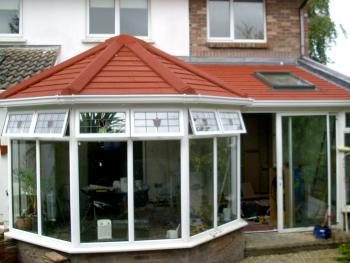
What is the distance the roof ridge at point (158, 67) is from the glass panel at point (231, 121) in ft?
4.01

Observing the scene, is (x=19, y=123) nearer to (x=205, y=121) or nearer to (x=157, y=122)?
(x=157, y=122)

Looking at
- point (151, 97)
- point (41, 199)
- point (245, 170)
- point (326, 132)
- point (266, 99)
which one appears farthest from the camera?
point (245, 170)

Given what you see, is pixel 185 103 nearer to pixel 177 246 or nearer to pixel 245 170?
pixel 177 246

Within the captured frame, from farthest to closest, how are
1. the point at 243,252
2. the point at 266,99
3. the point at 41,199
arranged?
1. the point at 266,99
2. the point at 243,252
3. the point at 41,199

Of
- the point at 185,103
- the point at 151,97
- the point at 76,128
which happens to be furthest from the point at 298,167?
the point at 76,128

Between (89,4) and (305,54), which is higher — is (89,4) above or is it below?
above

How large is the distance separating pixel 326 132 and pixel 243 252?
3.42 metres

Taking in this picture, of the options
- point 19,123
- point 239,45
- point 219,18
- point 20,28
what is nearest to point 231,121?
point 19,123

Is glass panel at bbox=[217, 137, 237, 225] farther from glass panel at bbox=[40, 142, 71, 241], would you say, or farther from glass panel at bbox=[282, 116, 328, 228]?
glass panel at bbox=[40, 142, 71, 241]

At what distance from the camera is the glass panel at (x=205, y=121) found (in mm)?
7609

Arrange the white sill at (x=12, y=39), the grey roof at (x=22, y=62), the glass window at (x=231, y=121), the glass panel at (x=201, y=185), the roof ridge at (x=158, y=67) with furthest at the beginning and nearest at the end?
the white sill at (x=12, y=39) < the grey roof at (x=22, y=62) < the glass window at (x=231, y=121) < the glass panel at (x=201, y=185) < the roof ridge at (x=158, y=67)

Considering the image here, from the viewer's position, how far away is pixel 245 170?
45.4 feet

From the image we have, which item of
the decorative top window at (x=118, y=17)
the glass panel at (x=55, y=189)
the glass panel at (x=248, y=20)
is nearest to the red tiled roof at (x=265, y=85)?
the glass panel at (x=248, y=20)

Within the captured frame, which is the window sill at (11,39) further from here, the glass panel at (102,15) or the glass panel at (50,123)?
the glass panel at (50,123)
